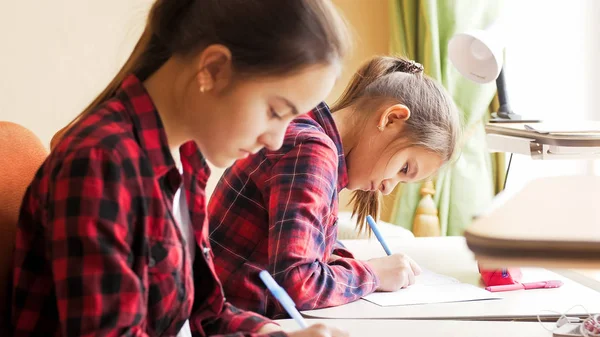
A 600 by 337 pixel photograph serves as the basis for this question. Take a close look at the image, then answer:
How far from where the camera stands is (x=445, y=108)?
155cm

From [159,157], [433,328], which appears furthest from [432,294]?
[159,157]

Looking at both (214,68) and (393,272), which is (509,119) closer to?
(393,272)

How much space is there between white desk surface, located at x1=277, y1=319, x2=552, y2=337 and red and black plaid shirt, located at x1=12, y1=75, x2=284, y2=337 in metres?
0.27

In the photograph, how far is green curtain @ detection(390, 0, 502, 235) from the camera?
2803 mm

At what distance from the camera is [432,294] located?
4.44ft

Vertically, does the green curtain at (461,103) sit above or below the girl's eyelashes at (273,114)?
below

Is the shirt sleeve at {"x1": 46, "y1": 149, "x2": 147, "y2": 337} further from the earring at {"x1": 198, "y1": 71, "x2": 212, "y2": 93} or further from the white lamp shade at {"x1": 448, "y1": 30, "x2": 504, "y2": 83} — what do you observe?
the white lamp shade at {"x1": 448, "y1": 30, "x2": 504, "y2": 83}

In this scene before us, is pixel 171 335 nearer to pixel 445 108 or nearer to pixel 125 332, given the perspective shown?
pixel 125 332

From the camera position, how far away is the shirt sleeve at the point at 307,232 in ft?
4.13

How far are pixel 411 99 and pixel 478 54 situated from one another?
602mm

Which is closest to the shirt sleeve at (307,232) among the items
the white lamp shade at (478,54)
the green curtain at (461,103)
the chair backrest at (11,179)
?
the chair backrest at (11,179)

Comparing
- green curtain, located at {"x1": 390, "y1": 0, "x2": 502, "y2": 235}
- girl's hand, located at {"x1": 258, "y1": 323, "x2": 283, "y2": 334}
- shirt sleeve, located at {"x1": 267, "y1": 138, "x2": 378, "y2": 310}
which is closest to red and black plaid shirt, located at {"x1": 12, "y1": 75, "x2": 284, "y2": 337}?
girl's hand, located at {"x1": 258, "y1": 323, "x2": 283, "y2": 334}

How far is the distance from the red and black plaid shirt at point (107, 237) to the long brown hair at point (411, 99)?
62 cm

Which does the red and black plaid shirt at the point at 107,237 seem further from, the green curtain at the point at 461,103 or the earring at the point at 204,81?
the green curtain at the point at 461,103
